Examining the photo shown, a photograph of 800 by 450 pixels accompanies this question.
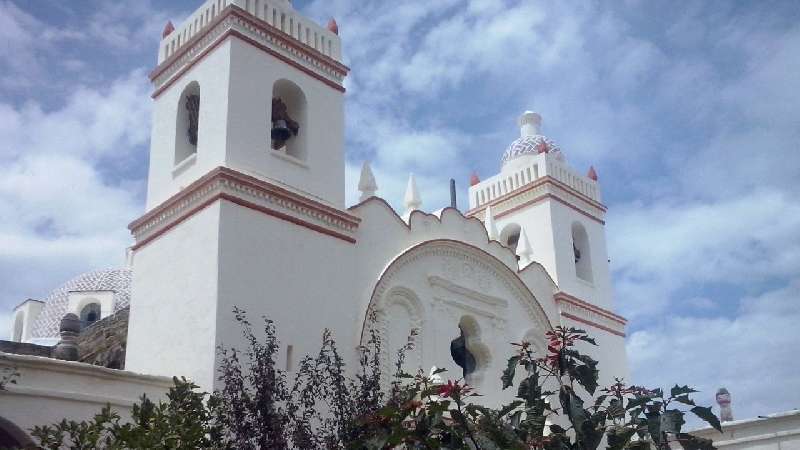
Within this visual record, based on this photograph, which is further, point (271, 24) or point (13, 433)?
point (271, 24)

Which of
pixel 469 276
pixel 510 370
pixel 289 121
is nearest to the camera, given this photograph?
pixel 510 370

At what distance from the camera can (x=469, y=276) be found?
18047mm

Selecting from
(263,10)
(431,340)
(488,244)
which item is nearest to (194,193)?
(263,10)

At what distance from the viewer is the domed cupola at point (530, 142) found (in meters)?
22.3

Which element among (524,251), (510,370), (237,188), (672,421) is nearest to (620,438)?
(672,421)

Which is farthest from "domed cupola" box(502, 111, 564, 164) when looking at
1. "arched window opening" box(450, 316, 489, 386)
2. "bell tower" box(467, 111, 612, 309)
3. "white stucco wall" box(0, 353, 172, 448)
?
"white stucco wall" box(0, 353, 172, 448)

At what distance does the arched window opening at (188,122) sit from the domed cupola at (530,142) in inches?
341

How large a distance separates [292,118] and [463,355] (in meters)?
5.44

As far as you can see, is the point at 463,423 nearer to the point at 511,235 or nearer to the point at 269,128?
the point at 269,128

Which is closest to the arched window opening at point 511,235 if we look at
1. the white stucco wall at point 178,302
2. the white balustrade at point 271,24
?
the white balustrade at point 271,24

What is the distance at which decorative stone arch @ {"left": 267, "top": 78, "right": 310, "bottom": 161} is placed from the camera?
52.6 ft

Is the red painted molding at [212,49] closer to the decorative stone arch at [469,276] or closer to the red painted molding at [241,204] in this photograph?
the red painted molding at [241,204]

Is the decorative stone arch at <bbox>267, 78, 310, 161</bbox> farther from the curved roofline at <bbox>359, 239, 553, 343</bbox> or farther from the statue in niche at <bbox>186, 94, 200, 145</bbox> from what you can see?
the curved roofline at <bbox>359, 239, 553, 343</bbox>

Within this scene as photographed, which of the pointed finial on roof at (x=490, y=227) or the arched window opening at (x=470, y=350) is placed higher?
the pointed finial on roof at (x=490, y=227)
